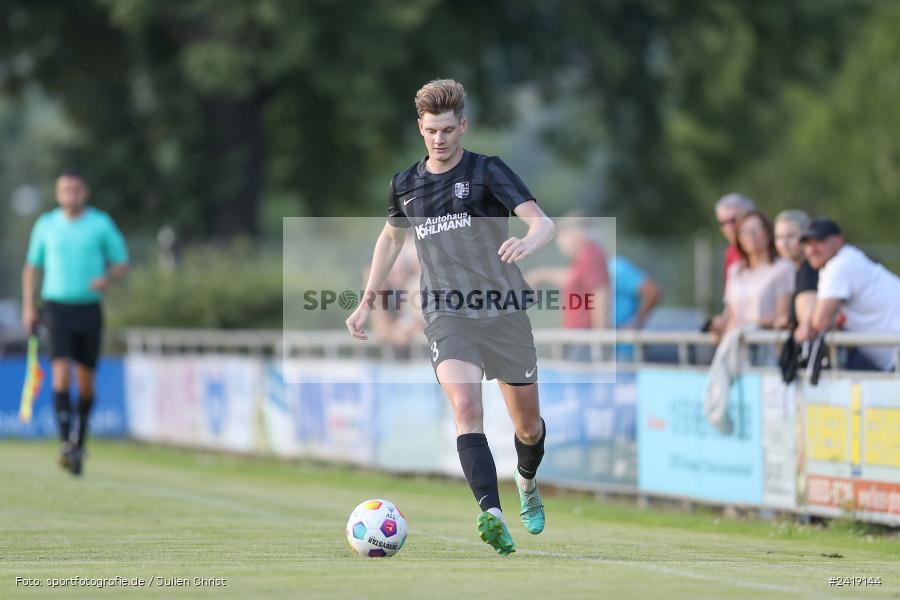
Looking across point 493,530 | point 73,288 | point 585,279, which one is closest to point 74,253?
point 73,288

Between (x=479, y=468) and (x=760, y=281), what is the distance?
4.77m

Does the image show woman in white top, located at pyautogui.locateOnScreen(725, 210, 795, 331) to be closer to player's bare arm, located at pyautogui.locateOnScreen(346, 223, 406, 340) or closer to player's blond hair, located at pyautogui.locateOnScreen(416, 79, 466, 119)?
player's bare arm, located at pyautogui.locateOnScreen(346, 223, 406, 340)

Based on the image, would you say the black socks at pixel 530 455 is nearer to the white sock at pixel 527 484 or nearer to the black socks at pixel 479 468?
the white sock at pixel 527 484

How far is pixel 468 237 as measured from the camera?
873 centimetres

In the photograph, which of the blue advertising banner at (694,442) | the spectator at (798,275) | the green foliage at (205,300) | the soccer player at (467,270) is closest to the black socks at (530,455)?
the soccer player at (467,270)

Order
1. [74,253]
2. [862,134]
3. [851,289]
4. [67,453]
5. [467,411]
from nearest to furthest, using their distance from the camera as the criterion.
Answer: [467,411], [851,289], [67,453], [74,253], [862,134]

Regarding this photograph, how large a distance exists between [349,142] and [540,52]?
25.3 ft

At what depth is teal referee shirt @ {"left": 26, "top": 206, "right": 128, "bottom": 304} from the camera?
49.2ft

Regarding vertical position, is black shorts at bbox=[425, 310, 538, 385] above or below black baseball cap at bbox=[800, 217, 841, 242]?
below

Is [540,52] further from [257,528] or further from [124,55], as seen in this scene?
[257,528]

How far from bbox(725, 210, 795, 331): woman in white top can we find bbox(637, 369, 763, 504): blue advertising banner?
2.08 feet

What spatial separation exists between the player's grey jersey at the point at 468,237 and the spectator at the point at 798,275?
123 inches

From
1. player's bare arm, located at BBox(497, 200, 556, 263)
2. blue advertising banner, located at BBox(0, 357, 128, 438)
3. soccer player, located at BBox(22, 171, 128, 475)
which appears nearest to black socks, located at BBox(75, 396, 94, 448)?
soccer player, located at BBox(22, 171, 128, 475)

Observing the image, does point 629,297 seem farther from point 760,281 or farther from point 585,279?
point 760,281
